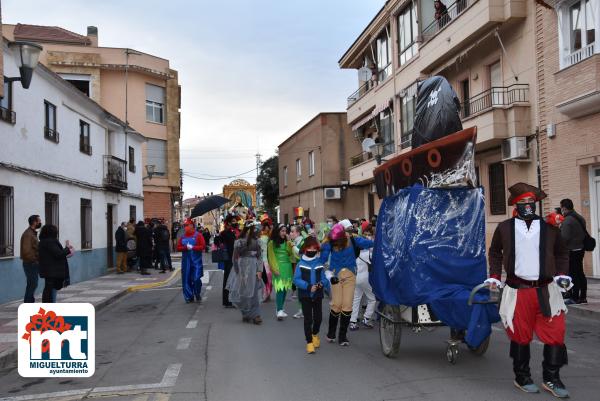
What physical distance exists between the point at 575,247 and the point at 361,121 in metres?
20.5

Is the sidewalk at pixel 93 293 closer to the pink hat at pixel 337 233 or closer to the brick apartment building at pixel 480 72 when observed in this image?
the pink hat at pixel 337 233

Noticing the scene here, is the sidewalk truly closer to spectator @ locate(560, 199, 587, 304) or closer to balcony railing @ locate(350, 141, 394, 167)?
spectator @ locate(560, 199, 587, 304)

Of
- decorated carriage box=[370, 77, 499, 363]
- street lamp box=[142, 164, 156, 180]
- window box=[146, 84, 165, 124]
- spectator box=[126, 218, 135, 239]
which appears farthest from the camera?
window box=[146, 84, 165, 124]

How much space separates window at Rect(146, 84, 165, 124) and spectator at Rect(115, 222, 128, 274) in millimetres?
14441

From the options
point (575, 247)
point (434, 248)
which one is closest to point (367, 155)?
point (575, 247)

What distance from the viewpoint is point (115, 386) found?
6469 mm

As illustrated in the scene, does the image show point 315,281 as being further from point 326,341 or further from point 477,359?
point 477,359

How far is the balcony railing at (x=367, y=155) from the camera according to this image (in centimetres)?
2666

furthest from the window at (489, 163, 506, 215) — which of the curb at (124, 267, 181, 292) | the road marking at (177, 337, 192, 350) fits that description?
the road marking at (177, 337, 192, 350)

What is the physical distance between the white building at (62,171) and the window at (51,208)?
1.1 inches

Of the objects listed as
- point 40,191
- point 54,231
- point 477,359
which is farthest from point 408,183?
point 40,191

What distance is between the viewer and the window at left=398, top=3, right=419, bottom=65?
2356cm

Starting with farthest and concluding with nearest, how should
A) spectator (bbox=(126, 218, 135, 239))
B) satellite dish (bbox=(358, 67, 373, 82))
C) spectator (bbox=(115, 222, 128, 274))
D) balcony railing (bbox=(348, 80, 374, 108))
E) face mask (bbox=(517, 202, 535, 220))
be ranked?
1. balcony railing (bbox=(348, 80, 374, 108))
2. satellite dish (bbox=(358, 67, 373, 82))
3. spectator (bbox=(126, 218, 135, 239))
4. spectator (bbox=(115, 222, 128, 274))
5. face mask (bbox=(517, 202, 535, 220))

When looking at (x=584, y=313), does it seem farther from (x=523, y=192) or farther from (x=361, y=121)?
(x=361, y=121)
